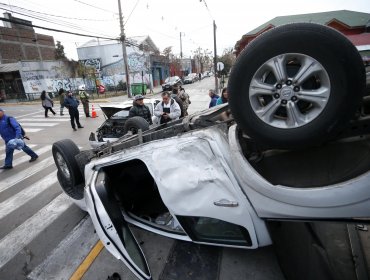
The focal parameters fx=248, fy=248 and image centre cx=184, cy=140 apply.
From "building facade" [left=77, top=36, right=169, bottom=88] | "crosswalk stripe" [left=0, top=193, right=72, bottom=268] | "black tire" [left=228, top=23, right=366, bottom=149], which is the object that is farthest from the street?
"building facade" [left=77, top=36, right=169, bottom=88]

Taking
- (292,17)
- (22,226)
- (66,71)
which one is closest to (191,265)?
(22,226)

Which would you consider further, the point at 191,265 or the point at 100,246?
the point at 100,246

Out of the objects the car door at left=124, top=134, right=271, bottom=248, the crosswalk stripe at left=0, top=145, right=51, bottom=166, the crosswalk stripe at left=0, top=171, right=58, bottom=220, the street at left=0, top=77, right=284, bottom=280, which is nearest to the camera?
the car door at left=124, top=134, right=271, bottom=248

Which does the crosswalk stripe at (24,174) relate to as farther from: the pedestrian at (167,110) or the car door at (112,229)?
the car door at (112,229)

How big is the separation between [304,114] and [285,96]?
7.5 inches

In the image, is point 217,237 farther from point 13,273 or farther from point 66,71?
point 66,71

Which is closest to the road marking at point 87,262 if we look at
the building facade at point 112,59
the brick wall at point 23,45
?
the building facade at point 112,59

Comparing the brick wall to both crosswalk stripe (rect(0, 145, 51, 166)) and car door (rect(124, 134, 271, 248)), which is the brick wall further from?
car door (rect(124, 134, 271, 248))

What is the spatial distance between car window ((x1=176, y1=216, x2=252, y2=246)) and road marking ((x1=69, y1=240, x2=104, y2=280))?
51.3 inches

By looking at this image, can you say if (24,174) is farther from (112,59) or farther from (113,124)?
(112,59)

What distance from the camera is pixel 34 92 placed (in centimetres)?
3023

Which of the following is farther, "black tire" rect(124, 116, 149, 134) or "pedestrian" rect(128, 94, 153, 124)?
"pedestrian" rect(128, 94, 153, 124)

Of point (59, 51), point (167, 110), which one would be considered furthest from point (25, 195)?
point (59, 51)

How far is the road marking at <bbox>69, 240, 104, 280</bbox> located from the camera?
266 cm
